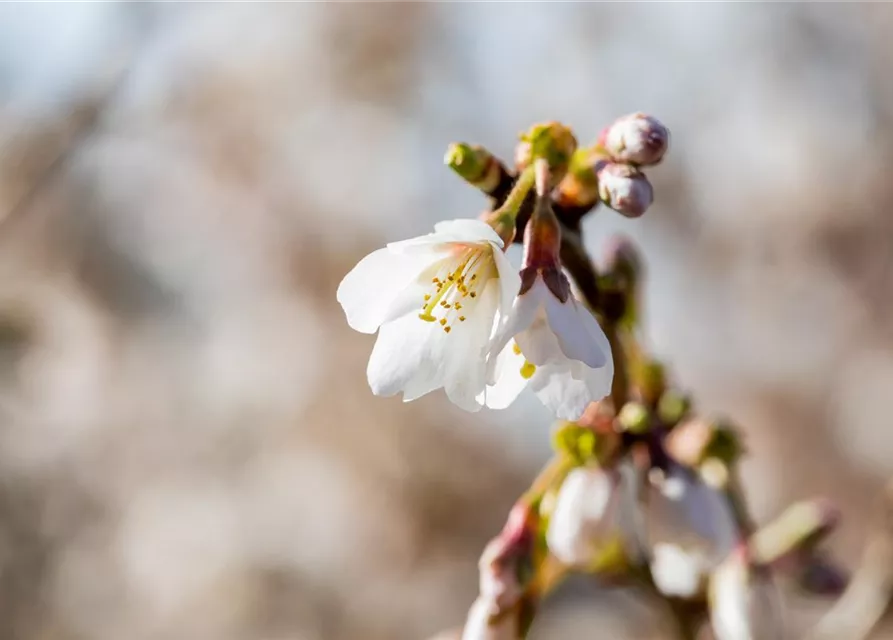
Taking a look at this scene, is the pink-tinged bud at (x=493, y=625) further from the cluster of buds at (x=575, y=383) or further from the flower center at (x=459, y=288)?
the flower center at (x=459, y=288)

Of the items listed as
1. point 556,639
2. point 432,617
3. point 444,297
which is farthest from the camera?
point 432,617

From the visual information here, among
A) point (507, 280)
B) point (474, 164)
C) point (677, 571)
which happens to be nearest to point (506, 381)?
point (507, 280)

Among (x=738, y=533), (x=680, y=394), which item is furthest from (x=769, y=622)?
(x=680, y=394)

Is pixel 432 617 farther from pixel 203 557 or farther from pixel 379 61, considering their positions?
pixel 379 61

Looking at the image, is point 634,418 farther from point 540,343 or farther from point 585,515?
point 540,343

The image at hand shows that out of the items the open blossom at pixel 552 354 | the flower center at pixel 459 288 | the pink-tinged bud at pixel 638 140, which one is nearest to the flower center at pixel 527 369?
the open blossom at pixel 552 354

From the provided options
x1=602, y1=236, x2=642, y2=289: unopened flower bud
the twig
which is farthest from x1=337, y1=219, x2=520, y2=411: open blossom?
the twig
